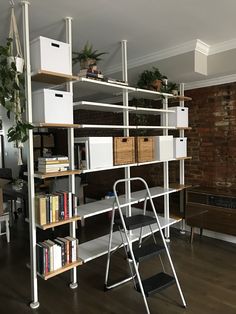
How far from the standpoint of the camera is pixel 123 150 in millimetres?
3162

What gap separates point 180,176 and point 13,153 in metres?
4.61

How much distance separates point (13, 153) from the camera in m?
6.98

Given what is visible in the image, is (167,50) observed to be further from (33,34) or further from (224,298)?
(224,298)

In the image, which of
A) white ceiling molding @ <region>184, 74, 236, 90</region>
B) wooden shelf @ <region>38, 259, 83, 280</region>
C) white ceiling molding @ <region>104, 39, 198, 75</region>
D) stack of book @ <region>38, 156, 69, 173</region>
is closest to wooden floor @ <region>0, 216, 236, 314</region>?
wooden shelf @ <region>38, 259, 83, 280</region>

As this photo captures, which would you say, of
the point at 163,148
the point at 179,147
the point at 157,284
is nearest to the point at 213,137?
the point at 179,147

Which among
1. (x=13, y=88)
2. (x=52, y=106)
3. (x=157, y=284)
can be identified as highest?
(x=13, y=88)

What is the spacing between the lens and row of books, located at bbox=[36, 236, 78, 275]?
249 centimetres

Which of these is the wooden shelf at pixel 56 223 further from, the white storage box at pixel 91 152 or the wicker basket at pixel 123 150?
the wicker basket at pixel 123 150

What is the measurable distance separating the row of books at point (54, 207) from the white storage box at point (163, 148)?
1.44 m

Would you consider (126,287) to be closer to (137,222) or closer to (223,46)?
(137,222)

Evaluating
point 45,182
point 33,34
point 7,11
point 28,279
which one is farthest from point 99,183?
point 7,11

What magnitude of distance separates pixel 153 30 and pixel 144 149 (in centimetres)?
139

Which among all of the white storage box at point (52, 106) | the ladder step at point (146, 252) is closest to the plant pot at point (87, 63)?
the white storage box at point (52, 106)

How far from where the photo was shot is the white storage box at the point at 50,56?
2357 mm
